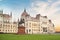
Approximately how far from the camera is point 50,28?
14.8 feet

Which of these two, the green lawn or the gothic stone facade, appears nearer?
Answer: the green lawn

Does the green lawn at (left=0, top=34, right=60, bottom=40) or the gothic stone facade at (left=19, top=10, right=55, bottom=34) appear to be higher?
the gothic stone facade at (left=19, top=10, right=55, bottom=34)

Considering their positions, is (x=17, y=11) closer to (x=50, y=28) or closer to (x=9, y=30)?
(x=9, y=30)

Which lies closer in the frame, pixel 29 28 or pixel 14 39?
pixel 14 39

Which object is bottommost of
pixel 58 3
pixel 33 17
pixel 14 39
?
pixel 14 39

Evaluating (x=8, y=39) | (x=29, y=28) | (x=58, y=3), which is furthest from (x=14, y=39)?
(x=58, y=3)

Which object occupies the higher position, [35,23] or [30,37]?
[35,23]

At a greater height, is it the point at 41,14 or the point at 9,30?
the point at 41,14

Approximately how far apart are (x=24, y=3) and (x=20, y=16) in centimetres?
32

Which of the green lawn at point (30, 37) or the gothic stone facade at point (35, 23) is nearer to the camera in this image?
the green lawn at point (30, 37)

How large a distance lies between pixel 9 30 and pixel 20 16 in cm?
43

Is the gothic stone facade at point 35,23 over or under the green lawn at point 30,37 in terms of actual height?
over

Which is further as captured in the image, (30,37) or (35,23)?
(35,23)

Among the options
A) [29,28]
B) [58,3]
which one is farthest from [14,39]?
[58,3]
